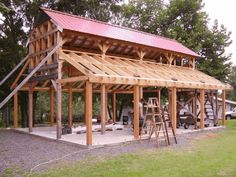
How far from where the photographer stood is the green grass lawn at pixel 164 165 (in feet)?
22.0

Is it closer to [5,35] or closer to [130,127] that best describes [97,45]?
[130,127]

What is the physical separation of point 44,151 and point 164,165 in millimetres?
4279

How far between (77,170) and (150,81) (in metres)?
6.37

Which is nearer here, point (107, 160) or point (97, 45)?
point (107, 160)

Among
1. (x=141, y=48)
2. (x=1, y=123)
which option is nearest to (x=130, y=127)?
(x=141, y=48)

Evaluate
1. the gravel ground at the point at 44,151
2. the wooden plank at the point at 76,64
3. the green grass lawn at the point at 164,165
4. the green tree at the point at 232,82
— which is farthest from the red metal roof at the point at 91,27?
the green tree at the point at 232,82

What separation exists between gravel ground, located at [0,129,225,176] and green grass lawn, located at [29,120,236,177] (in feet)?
2.42

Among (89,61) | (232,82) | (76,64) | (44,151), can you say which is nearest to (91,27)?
(89,61)

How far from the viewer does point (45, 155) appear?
9.09 meters

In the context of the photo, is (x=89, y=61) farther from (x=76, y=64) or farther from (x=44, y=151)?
(x=44, y=151)

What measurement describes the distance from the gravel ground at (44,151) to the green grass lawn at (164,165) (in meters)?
0.74

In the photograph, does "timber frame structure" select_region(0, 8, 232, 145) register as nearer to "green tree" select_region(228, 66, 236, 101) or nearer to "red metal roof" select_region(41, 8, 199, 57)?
"red metal roof" select_region(41, 8, 199, 57)

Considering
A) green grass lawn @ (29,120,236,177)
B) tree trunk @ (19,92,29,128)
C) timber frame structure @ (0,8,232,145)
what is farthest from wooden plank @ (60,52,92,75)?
tree trunk @ (19,92,29,128)

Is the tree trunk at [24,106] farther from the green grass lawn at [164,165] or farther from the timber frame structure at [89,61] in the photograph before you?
the green grass lawn at [164,165]
